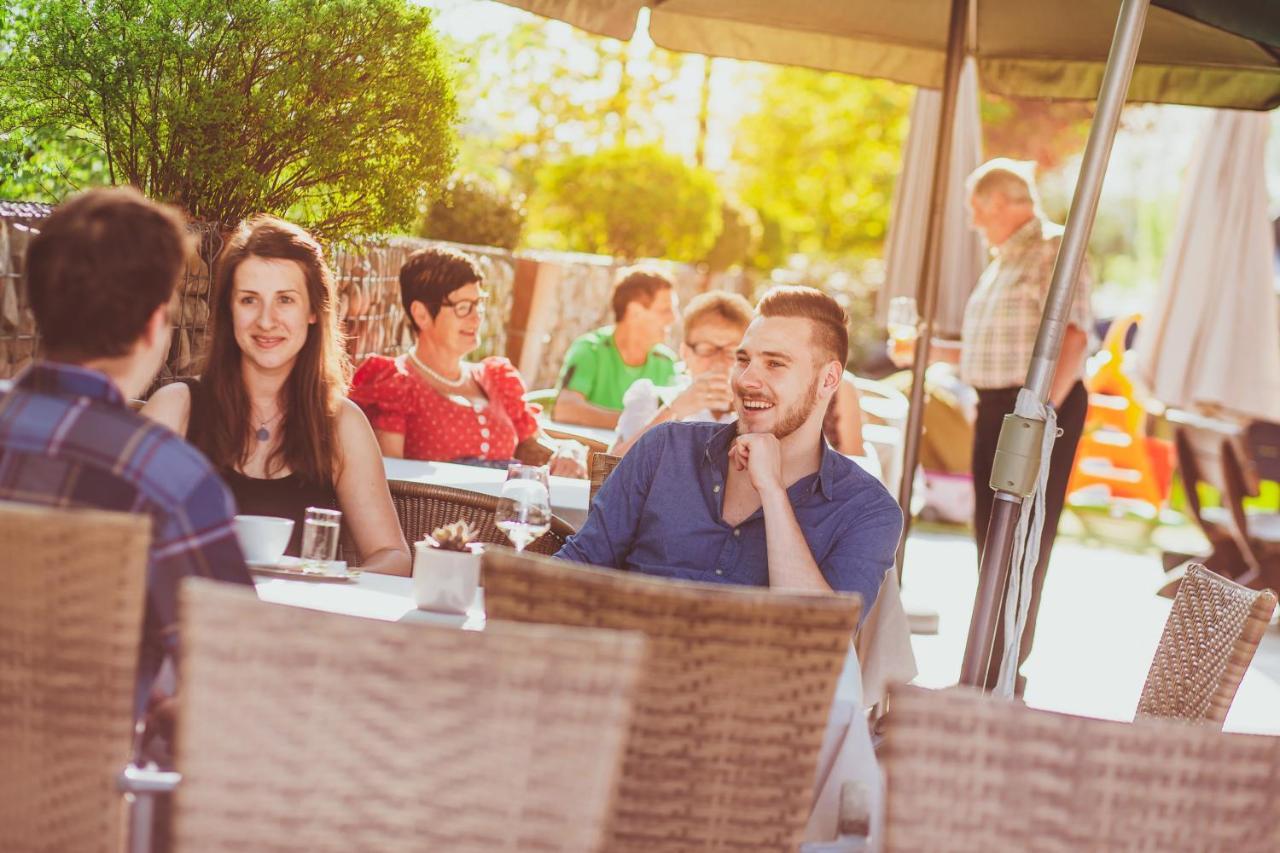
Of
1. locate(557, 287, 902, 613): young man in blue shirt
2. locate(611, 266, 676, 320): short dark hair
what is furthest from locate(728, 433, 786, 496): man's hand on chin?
locate(611, 266, 676, 320): short dark hair

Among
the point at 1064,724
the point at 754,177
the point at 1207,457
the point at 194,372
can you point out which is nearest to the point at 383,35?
the point at 194,372

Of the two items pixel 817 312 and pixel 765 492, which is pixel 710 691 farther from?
pixel 817 312

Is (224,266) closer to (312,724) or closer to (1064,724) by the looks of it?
(312,724)

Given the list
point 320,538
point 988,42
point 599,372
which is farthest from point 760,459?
point 599,372

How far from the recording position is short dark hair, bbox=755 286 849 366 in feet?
11.7

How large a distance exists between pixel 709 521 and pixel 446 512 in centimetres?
79

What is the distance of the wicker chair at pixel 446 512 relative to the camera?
3.81 metres

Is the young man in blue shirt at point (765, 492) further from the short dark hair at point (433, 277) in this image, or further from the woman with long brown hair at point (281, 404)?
the short dark hair at point (433, 277)

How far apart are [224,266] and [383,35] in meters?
1.10

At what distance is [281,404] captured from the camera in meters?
3.60

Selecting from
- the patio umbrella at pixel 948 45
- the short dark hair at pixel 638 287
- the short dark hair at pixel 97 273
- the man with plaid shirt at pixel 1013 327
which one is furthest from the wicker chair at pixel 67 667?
the short dark hair at pixel 638 287

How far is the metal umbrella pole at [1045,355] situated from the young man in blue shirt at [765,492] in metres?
0.28

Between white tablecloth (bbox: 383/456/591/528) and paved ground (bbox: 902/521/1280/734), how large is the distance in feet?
7.01

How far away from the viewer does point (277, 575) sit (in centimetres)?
284
